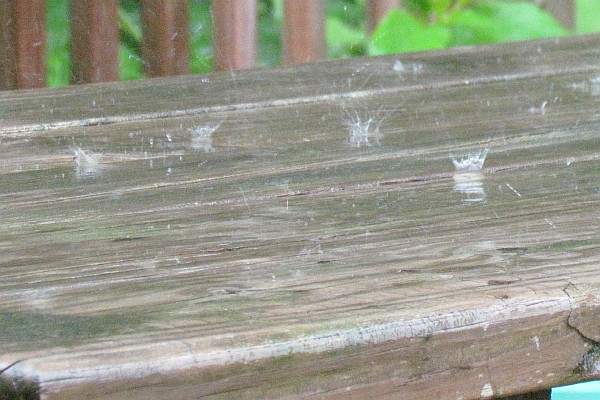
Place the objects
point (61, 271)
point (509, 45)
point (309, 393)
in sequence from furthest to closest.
Result: 1. point (509, 45)
2. point (61, 271)
3. point (309, 393)

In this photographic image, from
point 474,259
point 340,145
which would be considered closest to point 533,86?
point 340,145

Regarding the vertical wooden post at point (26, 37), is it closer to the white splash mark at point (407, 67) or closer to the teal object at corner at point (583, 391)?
the white splash mark at point (407, 67)

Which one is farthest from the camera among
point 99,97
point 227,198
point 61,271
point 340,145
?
point 99,97

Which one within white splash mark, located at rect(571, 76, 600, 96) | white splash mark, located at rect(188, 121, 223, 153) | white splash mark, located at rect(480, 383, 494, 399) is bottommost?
white splash mark, located at rect(480, 383, 494, 399)

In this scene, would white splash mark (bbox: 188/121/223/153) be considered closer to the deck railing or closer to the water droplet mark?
the water droplet mark

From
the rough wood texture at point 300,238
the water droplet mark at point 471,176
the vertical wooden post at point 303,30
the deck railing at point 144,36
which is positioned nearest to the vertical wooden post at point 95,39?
the deck railing at point 144,36

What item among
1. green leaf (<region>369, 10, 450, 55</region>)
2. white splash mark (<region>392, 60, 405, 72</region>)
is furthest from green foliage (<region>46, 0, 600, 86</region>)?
white splash mark (<region>392, 60, 405, 72</region>)

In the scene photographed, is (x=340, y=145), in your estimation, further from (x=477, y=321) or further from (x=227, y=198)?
(x=477, y=321)
